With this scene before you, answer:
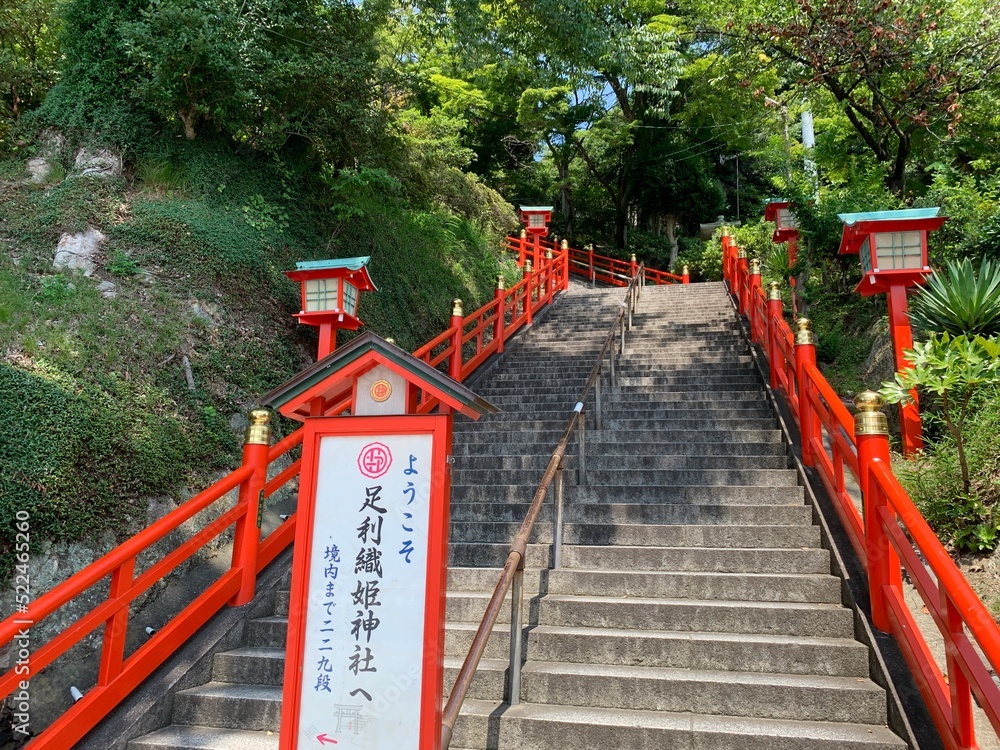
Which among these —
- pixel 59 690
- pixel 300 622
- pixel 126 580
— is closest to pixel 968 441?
pixel 300 622

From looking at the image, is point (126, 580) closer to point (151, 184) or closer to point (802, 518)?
point (802, 518)

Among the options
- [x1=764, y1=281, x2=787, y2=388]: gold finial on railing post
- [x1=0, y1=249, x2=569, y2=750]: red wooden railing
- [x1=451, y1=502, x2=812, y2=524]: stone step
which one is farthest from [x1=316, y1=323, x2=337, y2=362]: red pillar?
[x1=764, y1=281, x2=787, y2=388]: gold finial on railing post

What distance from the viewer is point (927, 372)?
15.3 feet

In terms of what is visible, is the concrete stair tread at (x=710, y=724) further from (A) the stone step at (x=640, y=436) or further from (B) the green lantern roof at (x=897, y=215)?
(B) the green lantern roof at (x=897, y=215)

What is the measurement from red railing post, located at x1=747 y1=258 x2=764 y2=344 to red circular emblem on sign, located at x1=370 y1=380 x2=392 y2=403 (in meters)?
6.98

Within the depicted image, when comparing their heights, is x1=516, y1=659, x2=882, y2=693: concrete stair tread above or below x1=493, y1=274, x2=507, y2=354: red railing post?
below

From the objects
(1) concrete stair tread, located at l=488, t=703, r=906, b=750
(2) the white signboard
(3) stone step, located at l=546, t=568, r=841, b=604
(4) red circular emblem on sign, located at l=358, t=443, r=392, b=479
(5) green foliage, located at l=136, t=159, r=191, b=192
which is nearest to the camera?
(2) the white signboard

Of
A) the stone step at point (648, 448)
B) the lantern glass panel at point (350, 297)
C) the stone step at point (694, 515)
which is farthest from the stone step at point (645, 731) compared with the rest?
the lantern glass panel at point (350, 297)

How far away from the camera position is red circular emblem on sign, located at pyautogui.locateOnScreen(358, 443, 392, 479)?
265cm

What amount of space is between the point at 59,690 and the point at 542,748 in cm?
299

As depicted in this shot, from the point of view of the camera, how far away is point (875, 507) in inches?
141

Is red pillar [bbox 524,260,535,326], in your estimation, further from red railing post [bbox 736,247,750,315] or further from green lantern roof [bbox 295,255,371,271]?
green lantern roof [bbox 295,255,371,271]

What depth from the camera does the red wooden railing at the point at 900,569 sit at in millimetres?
2418

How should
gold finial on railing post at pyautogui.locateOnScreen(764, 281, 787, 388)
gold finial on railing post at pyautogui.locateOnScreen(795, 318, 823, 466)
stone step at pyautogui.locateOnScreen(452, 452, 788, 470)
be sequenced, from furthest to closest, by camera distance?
gold finial on railing post at pyautogui.locateOnScreen(764, 281, 787, 388), stone step at pyautogui.locateOnScreen(452, 452, 788, 470), gold finial on railing post at pyautogui.locateOnScreen(795, 318, 823, 466)
